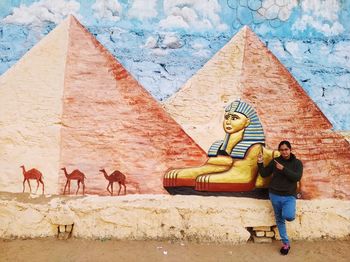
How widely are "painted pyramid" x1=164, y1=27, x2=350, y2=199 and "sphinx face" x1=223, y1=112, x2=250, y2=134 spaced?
74 mm

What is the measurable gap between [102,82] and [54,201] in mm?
1319

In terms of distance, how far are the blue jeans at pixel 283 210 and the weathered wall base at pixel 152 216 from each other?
0.61ft

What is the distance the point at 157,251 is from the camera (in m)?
3.62

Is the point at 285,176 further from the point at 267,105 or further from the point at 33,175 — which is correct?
the point at 33,175

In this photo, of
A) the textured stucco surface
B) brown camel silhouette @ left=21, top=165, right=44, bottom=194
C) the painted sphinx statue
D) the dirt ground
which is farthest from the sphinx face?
brown camel silhouette @ left=21, top=165, right=44, bottom=194

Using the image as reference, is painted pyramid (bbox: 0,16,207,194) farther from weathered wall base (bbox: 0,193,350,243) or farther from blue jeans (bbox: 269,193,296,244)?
blue jeans (bbox: 269,193,296,244)

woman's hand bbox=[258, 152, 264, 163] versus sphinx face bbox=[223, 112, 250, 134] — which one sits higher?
sphinx face bbox=[223, 112, 250, 134]

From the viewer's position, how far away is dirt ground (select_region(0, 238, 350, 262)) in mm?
3479

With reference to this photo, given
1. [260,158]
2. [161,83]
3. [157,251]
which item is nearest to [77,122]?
[161,83]

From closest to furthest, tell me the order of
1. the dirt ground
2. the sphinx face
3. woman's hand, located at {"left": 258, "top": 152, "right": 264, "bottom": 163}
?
the dirt ground → woman's hand, located at {"left": 258, "top": 152, "right": 264, "bottom": 163} → the sphinx face

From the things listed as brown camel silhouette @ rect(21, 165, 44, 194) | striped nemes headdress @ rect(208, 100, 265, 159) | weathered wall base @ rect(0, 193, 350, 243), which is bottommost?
weathered wall base @ rect(0, 193, 350, 243)

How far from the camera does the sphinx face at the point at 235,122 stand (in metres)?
3.80

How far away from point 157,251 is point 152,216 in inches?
14.0

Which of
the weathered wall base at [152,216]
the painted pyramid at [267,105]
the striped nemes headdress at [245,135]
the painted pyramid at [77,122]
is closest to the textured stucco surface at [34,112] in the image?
the painted pyramid at [77,122]
